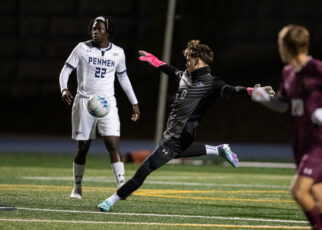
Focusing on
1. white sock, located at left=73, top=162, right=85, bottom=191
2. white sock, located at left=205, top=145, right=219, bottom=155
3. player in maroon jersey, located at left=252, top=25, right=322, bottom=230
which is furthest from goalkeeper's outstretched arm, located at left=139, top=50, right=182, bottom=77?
player in maroon jersey, located at left=252, top=25, right=322, bottom=230

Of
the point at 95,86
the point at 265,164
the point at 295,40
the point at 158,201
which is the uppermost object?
the point at 295,40

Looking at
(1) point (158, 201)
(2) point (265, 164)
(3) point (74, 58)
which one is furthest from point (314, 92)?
(2) point (265, 164)

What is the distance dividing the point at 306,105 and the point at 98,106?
4.73 meters

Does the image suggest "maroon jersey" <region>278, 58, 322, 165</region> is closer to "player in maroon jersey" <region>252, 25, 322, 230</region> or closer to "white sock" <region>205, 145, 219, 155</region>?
"player in maroon jersey" <region>252, 25, 322, 230</region>

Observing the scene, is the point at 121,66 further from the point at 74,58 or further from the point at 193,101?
the point at 193,101

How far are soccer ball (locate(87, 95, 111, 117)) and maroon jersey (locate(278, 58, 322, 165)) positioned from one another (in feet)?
15.0

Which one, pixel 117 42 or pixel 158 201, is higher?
pixel 158 201

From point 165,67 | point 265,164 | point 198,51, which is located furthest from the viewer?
point 265,164

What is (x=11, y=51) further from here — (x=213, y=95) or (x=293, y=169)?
(x=213, y=95)

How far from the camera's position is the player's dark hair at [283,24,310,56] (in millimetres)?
7387

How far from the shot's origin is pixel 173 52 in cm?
2506

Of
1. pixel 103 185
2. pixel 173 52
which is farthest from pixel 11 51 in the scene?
pixel 103 185

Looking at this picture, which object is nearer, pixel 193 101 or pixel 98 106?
pixel 193 101

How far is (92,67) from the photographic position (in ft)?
39.0
